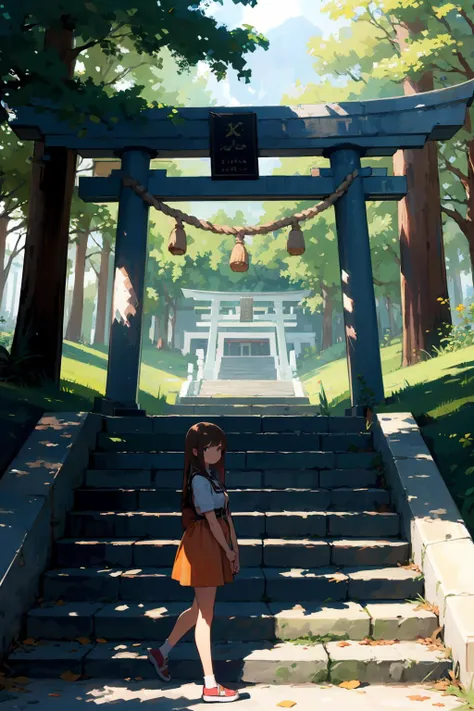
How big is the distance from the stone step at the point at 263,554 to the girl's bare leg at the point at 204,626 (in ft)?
4.70

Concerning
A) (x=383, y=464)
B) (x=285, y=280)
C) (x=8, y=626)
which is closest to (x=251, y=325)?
(x=285, y=280)

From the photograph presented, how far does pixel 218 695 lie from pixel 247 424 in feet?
12.9

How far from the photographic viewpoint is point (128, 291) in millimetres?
9062

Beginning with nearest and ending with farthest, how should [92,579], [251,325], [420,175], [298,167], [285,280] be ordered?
[92,579] → [420,175] → [298,167] → [251,325] → [285,280]

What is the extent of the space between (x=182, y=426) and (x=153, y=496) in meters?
1.63

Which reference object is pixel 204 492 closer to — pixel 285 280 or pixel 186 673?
pixel 186 673

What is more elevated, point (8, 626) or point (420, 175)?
point (420, 175)

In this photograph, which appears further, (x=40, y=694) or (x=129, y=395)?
(x=129, y=395)

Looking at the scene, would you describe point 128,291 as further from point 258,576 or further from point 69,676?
point 69,676

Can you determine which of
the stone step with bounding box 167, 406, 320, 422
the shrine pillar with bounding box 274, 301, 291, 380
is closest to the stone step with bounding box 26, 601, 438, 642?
the stone step with bounding box 167, 406, 320, 422

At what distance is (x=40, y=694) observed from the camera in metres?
3.94

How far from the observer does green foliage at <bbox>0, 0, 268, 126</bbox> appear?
7.05 m

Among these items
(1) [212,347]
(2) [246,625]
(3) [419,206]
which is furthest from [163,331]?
(2) [246,625]

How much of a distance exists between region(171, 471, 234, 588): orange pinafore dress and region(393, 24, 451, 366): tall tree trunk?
1069 centimetres
